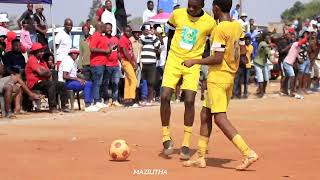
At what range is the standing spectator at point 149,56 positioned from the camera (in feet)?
57.7

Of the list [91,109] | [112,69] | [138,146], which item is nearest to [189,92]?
[138,146]

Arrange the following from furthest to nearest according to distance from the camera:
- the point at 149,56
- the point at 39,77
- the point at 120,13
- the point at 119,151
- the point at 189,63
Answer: the point at 120,13 < the point at 149,56 < the point at 39,77 < the point at 119,151 < the point at 189,63

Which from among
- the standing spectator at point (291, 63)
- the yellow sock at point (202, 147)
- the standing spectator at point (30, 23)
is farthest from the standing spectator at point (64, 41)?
the yellow sock at point (202, 147)

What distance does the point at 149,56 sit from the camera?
1758cm

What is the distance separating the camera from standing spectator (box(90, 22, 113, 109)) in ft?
51.6

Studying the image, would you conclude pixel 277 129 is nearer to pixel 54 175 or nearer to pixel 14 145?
pixel 14 145

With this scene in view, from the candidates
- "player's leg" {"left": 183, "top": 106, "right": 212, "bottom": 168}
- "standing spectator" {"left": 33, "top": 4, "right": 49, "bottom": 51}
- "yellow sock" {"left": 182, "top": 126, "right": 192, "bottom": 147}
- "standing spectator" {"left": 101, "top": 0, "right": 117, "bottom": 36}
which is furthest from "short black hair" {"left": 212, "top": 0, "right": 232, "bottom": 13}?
"standing spectator" {"left": 101, "top": 0, "right": 117, "bottom": 36}

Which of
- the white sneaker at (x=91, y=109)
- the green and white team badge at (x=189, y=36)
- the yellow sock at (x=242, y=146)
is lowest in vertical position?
the white sneaker at (x=91, y=109)

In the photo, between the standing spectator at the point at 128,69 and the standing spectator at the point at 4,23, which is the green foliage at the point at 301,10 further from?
the standing spectator at the point at 4,23

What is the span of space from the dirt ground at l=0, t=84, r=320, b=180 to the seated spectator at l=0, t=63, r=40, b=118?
343 mm

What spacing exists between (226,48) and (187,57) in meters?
0.96

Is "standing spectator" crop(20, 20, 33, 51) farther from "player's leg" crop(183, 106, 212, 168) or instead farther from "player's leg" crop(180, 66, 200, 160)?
"player's leg" crop(183, 106, 212, 168)

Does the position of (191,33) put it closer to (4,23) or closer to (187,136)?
(187,136)

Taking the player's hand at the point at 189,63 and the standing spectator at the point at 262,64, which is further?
the standing spectator at the point at 262,64
